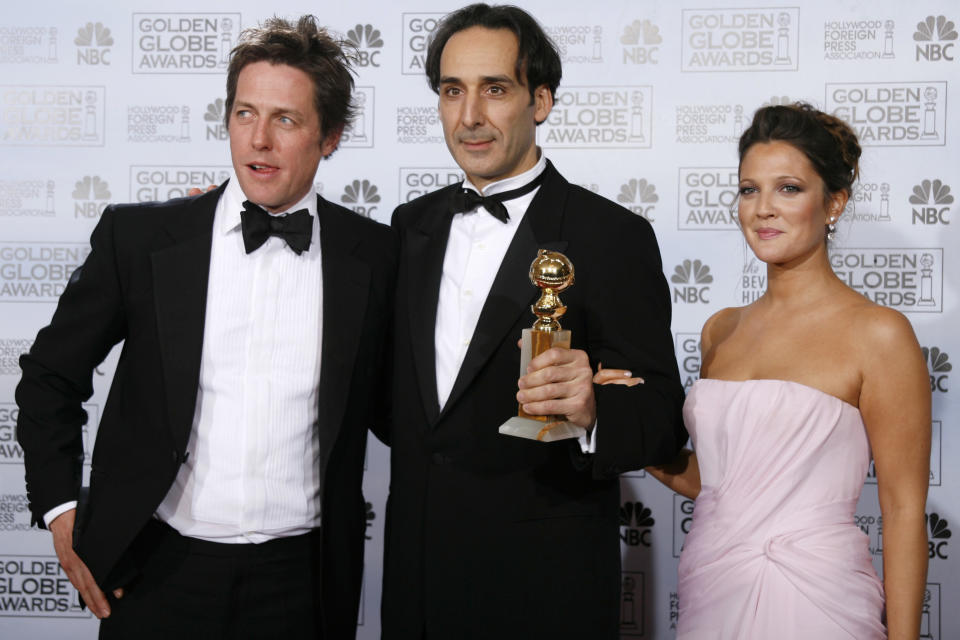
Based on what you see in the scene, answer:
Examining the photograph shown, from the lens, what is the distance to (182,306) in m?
2.01

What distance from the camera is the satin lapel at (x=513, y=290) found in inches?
76.9

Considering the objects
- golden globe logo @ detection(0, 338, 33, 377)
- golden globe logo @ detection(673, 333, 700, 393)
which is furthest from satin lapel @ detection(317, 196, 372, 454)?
golden globe logo @ detection(0, 338, 33, 377)

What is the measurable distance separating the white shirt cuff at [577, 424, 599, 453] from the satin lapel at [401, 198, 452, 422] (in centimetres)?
38

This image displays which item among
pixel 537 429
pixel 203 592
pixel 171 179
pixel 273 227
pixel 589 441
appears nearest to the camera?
pixel 537 429

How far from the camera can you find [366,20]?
3.37 meters

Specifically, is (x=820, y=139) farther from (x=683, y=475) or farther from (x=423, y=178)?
(x=423, y=178)

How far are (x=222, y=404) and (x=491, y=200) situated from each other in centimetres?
78

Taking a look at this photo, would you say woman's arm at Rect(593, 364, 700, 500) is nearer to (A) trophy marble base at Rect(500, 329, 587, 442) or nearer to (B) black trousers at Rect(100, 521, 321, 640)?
(A) trophy marble base at Rect(500, 329, 587, 442)

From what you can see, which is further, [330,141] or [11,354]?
[11,354]

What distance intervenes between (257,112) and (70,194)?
1.73 m

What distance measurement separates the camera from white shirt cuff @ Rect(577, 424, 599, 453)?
5.76 ft

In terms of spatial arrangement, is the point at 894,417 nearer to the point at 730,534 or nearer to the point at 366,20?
the point at 730,534

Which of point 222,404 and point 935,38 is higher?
point 935,38

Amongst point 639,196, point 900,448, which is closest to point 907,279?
point 639,196
